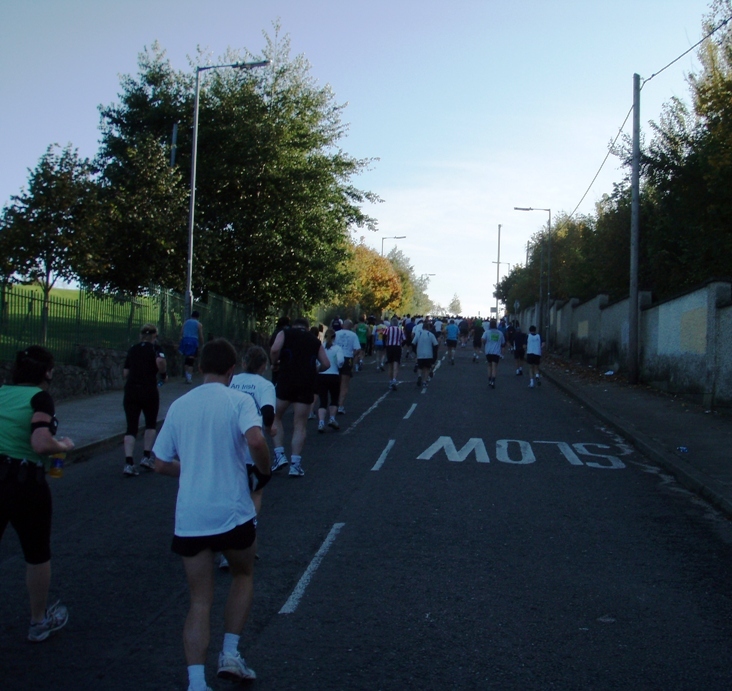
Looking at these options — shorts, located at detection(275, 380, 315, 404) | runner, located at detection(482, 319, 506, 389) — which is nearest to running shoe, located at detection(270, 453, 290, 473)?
shorts, located at detection(275, 380, 315, 404)

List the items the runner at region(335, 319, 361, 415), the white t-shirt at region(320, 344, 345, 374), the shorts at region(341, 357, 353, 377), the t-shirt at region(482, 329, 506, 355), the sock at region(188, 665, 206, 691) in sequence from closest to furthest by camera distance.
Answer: the sock at region(188, 665, 206, 691) → the white t-shirt at region(320, 344, 345, 374) → the shorts at region(341, 357, 353, 377) → the runner at region(335, 319, 361, 415) → the t-shirt at region(482, 329, 506, 355)

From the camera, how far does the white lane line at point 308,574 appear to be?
5.95m

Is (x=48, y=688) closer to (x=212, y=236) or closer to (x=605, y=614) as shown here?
(x=605, y=614)

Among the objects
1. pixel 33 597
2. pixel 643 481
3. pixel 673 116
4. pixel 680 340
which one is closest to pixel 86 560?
pixel 33 597

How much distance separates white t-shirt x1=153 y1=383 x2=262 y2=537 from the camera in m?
4.41

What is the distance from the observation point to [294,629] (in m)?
5.51

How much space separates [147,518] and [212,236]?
71.4 feet

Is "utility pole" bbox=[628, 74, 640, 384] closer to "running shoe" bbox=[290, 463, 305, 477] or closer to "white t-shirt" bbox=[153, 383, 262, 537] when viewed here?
"running shoe" bbox=[290, 463, 305, 477]

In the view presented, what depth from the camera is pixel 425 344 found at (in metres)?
23.5

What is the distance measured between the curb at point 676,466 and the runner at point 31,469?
653cm

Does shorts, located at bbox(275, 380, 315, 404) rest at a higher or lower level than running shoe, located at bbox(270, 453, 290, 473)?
higher

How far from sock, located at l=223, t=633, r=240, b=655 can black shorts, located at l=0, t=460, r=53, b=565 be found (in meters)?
1.37

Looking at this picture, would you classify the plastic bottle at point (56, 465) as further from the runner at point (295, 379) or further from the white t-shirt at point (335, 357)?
the white t-shirt at point (335, 357)

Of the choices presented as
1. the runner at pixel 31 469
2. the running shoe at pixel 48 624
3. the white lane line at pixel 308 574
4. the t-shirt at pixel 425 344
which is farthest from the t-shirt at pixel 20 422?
the t-shirt at pixel 425 344
